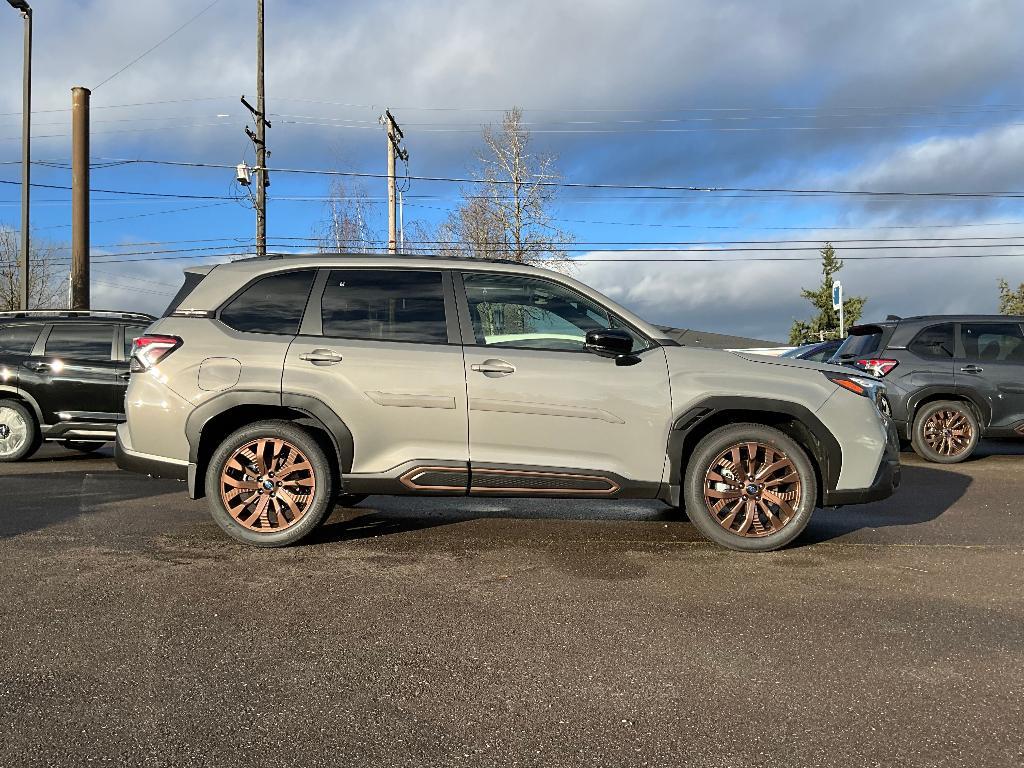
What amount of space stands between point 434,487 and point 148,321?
6.50m

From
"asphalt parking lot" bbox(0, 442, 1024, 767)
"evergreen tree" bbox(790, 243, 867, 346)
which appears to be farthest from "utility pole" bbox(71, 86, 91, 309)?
"evergreen tree" bbox(790, 243, 867, 346)

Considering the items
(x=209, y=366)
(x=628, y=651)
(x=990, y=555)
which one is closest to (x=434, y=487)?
(x=209, y=366)

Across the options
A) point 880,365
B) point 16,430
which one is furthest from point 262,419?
point 880,365

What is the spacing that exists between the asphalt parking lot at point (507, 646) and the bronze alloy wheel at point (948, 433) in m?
4.67

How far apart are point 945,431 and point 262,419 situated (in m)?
8.66

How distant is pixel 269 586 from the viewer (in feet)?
14.4

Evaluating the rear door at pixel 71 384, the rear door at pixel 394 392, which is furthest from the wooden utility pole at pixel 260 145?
the rear door at pixel 394 392

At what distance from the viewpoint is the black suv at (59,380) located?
970 centimetres

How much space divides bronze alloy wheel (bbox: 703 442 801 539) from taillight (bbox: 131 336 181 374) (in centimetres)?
356

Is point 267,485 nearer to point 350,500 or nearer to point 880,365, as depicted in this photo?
point 350,500

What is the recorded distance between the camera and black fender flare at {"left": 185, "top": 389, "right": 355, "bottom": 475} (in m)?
5.14

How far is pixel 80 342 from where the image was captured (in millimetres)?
9875

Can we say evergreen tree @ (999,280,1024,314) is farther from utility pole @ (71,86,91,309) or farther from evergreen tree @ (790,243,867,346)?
utility pole @ (71,86,91,309)

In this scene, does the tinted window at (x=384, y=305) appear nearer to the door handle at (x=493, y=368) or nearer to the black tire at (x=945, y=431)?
the door handle at (x=493, y=368)
